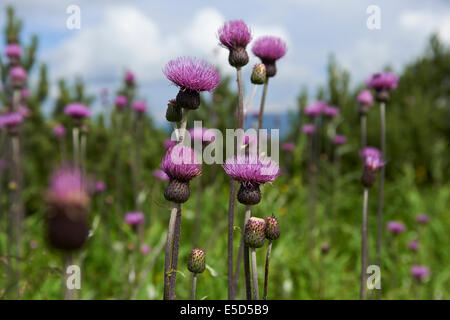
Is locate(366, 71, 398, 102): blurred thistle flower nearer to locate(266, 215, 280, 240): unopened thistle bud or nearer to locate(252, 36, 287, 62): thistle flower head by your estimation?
locate(252, 36, 287, 62): thistle flower head

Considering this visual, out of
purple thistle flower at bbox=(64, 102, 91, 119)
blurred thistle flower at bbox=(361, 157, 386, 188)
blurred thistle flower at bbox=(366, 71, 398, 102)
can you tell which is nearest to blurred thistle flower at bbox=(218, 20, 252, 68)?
blurred thistle flower at bbox=(361, 157, 386, 188)

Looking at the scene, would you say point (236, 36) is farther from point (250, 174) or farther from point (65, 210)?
point (65, 210)

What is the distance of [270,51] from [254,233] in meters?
0.95

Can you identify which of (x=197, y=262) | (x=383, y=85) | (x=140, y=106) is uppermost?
(x=140, y=106)

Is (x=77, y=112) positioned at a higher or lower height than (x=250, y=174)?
higher

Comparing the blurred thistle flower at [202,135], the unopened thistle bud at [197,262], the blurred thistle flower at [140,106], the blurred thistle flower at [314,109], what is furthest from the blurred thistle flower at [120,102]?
the unopened thistle bud at [197,262]

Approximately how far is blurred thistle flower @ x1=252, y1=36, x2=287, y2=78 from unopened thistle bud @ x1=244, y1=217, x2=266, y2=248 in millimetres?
838

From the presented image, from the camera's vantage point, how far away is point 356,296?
3455mm

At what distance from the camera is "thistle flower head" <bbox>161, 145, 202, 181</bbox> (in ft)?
4.63

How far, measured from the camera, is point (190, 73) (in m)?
1.52

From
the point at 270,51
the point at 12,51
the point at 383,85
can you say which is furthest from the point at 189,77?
the point at 12,51

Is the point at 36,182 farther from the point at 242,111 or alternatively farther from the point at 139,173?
the point at 242,111

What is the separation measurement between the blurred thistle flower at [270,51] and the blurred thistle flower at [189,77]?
583 mm

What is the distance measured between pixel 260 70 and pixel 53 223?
1165 millimetres
